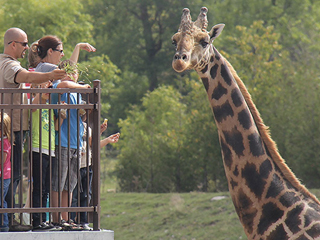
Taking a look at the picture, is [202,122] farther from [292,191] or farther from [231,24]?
[231,24]

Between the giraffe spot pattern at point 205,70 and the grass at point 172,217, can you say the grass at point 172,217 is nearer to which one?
the grass at point 172,217

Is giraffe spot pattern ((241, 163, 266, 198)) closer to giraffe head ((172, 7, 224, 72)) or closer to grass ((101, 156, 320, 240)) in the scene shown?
giraffe head ((172, 7, 224, 72))

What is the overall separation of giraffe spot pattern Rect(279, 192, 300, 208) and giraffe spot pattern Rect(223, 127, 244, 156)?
63 cm

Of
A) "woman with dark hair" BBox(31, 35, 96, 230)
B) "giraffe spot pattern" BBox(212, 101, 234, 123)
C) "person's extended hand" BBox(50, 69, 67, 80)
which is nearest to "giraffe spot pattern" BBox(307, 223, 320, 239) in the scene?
"giraffe spot pattern" BBox(212, 101, 234, 123)

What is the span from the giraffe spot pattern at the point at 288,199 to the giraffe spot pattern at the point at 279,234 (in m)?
0.24

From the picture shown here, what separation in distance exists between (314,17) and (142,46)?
14813 millimetres

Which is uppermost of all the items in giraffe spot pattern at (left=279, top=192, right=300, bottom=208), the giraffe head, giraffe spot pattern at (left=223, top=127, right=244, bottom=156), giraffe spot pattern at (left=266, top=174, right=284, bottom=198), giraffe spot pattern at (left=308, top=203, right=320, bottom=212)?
the giraffe head

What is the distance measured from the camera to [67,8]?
85.9 ft

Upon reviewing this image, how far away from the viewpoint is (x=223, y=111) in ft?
22.5

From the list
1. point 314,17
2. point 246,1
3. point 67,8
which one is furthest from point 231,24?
point 67,8

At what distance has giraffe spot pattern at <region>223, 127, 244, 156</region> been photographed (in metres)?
6.81

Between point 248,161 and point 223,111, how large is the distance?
0.60 meters

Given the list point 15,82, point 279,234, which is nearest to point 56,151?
point 15,82

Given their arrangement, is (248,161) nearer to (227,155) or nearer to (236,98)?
(227,155)
